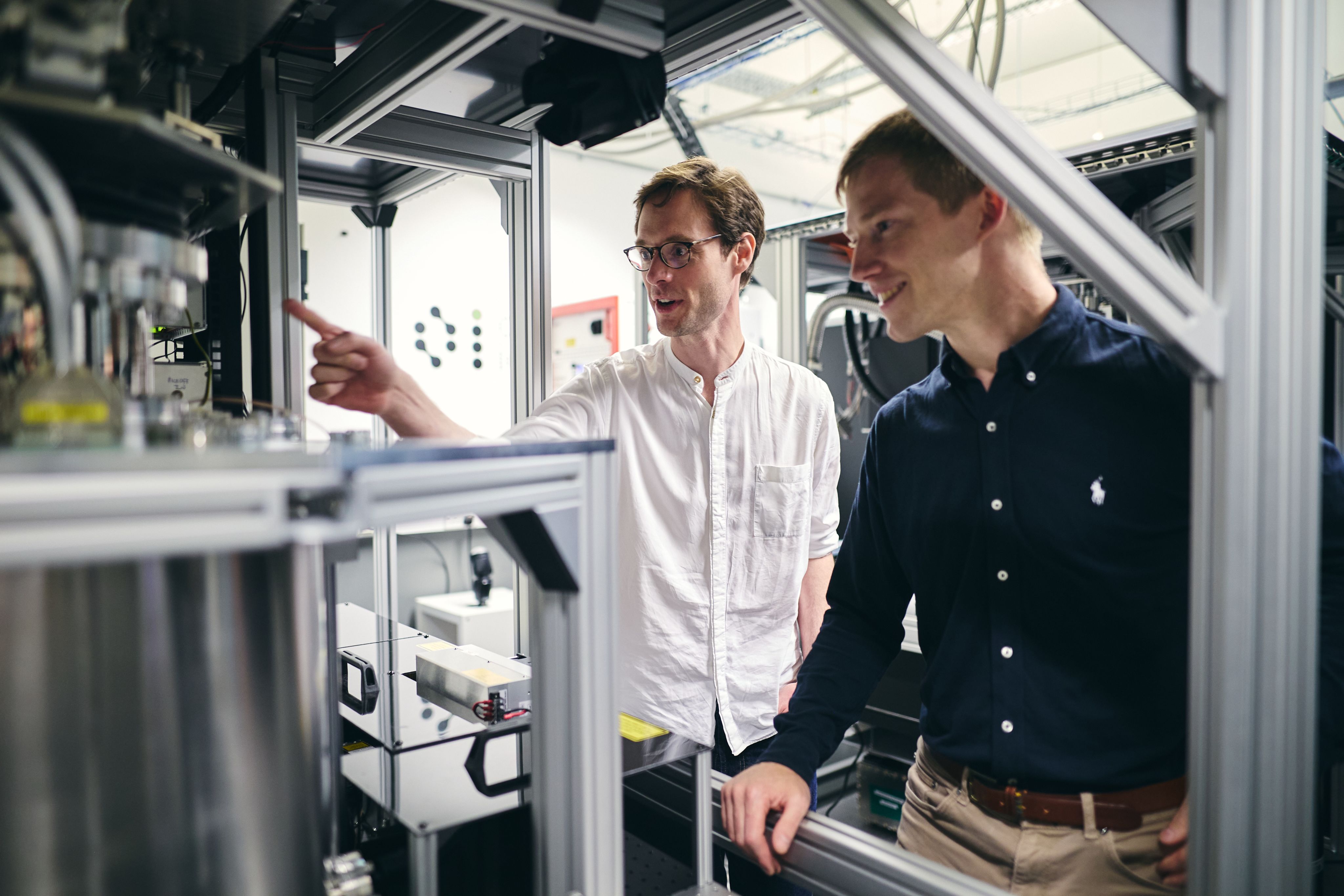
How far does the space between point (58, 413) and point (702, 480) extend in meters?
1.06

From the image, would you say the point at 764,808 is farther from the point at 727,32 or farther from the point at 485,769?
the point at 727,32

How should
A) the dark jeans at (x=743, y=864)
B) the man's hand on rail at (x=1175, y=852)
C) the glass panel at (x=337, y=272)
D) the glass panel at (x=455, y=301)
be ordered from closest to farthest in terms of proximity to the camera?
1. the man's hand on rail at (x=1175, y=852)
2. the dark jeans at (x=743, y=864)
3. the glass panel at (x=337, y=272)
4. the glass panel at (x=455, y=301)

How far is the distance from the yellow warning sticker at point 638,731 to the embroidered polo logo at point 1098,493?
1.83 feet

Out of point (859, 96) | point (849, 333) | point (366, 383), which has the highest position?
point (859, 96)

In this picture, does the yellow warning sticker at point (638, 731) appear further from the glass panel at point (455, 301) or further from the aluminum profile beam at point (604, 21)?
the glass panel at point (455, 301)

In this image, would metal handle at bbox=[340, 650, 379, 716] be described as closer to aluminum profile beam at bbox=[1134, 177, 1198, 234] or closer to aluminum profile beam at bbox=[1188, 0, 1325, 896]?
aluminum profile beam at bbox=[1188, 0, 1325, 896]

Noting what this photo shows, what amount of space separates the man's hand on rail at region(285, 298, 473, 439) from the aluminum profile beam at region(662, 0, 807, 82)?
1.82 ft

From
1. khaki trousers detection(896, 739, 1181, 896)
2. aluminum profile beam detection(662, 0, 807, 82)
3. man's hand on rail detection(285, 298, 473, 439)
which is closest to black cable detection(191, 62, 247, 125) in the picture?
man's hand on rail detection(285, 298, 473, 439)

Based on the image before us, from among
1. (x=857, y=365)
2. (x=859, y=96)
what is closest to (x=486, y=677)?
(x=857, y=365)

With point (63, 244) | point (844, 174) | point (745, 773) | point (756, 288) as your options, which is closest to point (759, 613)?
point (745, 773)

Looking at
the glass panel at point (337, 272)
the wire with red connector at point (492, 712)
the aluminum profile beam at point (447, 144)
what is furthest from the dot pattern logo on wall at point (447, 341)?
the wire with red connector at point (492, 712)

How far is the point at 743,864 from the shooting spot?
1.12m

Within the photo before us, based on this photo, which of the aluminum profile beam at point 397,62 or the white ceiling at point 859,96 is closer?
the aluminum profile beam at point 397,62

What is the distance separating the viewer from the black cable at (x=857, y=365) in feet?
8.76
